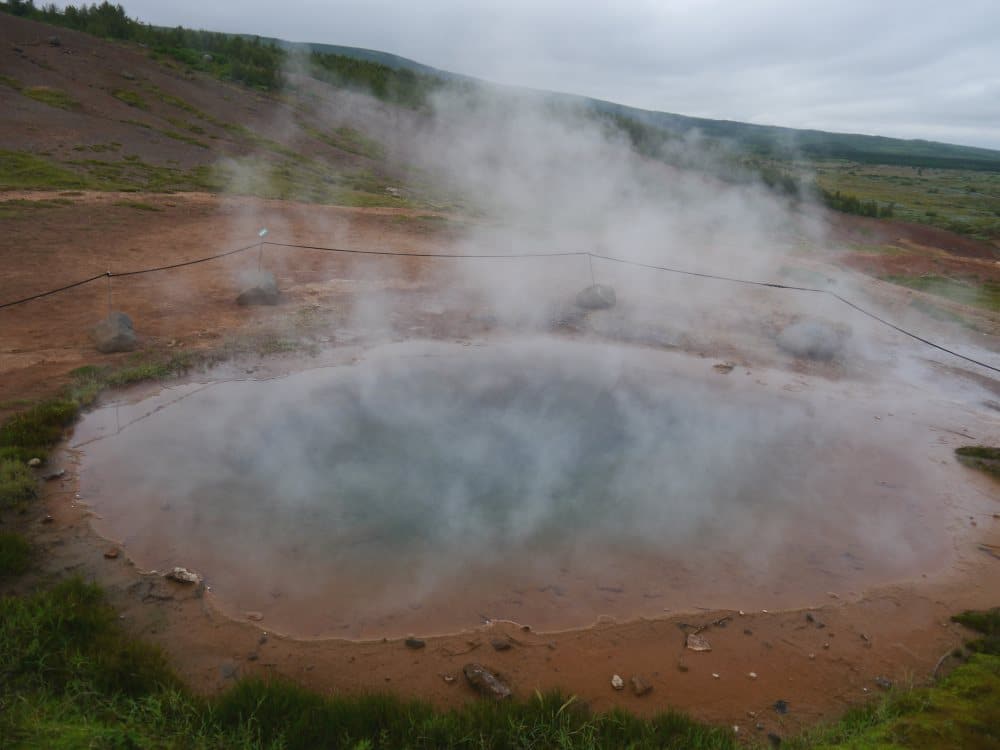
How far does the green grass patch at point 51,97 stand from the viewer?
61.1ft

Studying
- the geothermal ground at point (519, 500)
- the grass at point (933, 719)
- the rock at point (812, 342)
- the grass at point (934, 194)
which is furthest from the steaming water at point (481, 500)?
the grass at point (934, 194)

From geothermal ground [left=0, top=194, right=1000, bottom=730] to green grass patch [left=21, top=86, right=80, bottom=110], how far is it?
13.2 metres

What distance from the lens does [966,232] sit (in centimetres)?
2162

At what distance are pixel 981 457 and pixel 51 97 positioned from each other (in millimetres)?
24644

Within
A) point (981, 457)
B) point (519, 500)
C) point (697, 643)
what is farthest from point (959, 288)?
point (697, 643)

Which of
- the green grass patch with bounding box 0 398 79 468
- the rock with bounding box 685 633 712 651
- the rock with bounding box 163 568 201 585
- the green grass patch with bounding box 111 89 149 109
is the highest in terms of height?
the green grass patch with bounding box 111 89 149 109

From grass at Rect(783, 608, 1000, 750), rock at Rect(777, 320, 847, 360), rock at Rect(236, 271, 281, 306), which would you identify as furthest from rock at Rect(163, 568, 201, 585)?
rock at Rect(777, 320, 847, 360)

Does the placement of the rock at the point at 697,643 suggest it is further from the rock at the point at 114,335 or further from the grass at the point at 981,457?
the rock at the point at 114,335

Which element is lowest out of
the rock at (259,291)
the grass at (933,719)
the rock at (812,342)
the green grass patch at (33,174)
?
the grass at (933,719)

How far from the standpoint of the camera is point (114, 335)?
691 centimetres

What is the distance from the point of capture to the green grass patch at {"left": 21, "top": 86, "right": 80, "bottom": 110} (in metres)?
18.6

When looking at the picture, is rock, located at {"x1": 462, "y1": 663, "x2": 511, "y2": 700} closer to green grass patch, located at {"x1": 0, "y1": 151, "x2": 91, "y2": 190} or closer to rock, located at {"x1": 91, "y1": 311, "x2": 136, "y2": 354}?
rock, located at {"x1": 91, "y1": 311, "x2": 136, "y2": 354}

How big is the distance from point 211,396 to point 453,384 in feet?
8.13

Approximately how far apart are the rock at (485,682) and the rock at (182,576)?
1.75m
